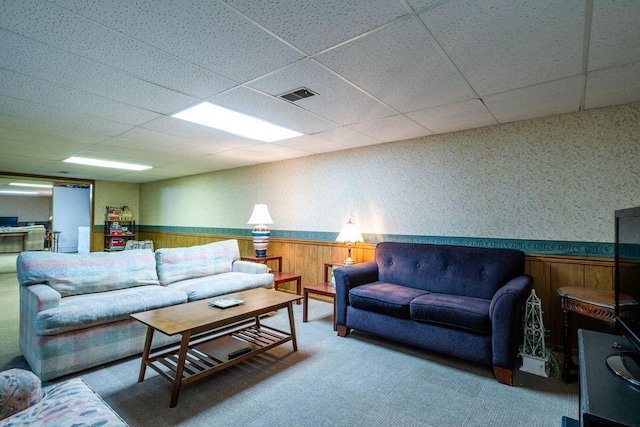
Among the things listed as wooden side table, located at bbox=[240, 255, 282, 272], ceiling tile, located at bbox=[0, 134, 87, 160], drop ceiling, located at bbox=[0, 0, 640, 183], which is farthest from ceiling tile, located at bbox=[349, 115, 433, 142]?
ceiling tile, located at bbox=[0, 134, 87, 160]

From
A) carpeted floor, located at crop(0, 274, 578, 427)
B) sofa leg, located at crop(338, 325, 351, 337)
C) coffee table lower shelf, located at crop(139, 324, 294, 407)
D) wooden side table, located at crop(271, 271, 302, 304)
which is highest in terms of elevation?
wooden side table, located at crop(271, 271, 302, 304)

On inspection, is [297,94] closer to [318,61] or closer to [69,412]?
[318,61]

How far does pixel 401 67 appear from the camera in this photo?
1.98 meters

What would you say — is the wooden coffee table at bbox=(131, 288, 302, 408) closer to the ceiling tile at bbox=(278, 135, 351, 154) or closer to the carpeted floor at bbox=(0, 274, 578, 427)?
the carpeted floor at bbox=(0, 274, 578, 427)

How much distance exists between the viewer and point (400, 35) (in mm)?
1629

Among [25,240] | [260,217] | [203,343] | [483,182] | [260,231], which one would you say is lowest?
[203,343]

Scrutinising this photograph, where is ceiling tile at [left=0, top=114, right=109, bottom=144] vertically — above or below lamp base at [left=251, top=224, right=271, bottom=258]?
above

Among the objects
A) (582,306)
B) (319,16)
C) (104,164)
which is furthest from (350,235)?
(104,164)

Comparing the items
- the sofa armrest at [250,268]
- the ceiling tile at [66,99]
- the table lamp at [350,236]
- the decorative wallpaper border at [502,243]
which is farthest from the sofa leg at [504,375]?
the ceiling tile at [66,99]

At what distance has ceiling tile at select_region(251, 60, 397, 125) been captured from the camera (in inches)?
81.4

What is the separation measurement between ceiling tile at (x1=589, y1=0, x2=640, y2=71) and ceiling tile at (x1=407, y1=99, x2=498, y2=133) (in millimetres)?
802

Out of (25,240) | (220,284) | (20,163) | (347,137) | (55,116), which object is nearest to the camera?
(55,116)

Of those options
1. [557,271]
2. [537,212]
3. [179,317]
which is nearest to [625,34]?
[537,212]

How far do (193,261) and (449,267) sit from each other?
2929 millimetres
